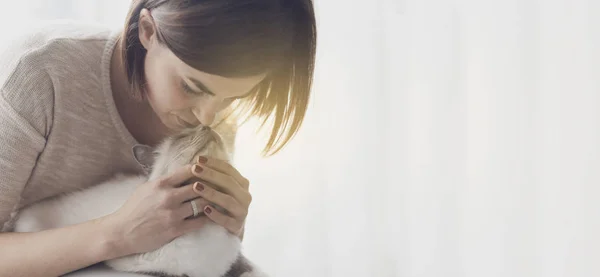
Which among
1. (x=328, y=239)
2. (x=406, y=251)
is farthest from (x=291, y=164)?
(x=406, y=251)

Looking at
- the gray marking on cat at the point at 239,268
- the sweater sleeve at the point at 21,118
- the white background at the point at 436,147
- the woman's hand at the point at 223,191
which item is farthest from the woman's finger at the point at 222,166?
the white background at the point at 436,147

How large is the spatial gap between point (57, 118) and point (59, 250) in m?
0.19

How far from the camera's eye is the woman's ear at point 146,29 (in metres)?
0.89

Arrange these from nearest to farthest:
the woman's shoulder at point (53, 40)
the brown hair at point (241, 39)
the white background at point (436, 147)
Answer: the brown hair at point (241, 39) < the woman's shoulder at point (53, 40) < the white background at point (436, 147)

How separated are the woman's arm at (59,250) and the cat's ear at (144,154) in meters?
0.11

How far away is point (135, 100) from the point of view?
1.04 metres

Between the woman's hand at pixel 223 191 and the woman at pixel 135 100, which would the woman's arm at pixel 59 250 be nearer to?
the woman at pixel 135 100

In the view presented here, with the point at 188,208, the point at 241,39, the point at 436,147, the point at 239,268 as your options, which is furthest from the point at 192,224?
the point at 436,147

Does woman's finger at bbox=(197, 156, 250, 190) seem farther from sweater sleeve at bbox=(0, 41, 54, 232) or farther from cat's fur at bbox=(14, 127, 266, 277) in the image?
sweater sleeve at bbox=(0, 41, 54, 232)

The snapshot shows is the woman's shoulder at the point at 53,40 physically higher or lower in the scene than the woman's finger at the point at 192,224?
higher

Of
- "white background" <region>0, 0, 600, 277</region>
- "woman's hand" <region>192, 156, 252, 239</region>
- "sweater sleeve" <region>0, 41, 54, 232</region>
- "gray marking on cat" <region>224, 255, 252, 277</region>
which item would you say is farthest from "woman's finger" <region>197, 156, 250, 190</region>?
"white background" <region>0, 0, 600, 277</region>

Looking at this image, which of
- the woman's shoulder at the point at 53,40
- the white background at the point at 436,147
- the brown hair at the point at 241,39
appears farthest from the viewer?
the white background at the point at 436,147

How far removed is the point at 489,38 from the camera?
143cm

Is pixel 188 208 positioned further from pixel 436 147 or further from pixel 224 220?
pixel 436 147
